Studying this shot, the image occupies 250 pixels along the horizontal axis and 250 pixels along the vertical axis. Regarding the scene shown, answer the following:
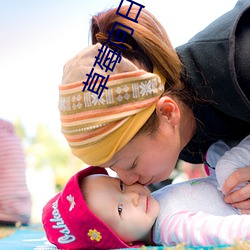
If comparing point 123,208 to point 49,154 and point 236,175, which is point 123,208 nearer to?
point 236,175

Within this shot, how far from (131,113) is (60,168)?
2.25 meters

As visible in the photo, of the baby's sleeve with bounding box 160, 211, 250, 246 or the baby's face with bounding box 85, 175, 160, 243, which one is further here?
the baby's face with bounding box 85, 175, 160, 243

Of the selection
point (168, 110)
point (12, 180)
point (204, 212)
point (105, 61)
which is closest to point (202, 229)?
point (204, 212)

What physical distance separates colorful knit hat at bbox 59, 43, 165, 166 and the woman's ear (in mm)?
15

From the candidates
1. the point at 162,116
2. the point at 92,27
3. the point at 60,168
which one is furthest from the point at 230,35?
the point at 60,168

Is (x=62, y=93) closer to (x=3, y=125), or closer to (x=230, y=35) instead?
(x=230, y=35)

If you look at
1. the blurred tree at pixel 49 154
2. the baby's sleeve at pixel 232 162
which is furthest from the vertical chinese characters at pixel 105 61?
the blurred tree at pixel 49 154

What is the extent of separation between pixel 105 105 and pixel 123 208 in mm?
233

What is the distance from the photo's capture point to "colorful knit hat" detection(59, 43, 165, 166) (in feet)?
3.22

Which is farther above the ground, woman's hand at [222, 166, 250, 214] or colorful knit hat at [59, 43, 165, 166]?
colorful knit hat at [59, 43, 165, 166]

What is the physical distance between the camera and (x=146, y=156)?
1.06 meters

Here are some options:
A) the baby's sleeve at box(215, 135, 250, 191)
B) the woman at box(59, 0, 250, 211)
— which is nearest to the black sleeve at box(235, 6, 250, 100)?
the woman at box(59, 0, 250, 211)

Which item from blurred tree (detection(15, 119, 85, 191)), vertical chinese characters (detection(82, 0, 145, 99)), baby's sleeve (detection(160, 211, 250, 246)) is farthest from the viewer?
blurred tree (detection(15, 119, 85, 191))

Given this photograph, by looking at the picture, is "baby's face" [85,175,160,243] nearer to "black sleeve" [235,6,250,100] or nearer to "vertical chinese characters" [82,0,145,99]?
"vertical chinese characters" [82,0,145,99]
